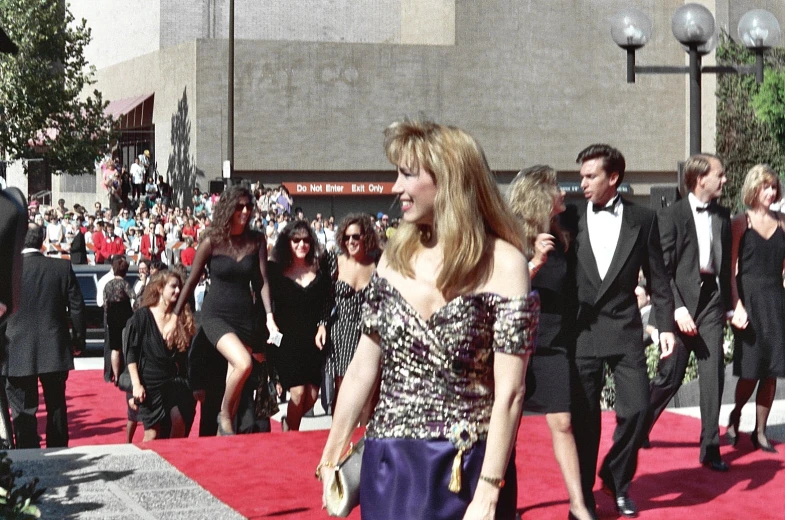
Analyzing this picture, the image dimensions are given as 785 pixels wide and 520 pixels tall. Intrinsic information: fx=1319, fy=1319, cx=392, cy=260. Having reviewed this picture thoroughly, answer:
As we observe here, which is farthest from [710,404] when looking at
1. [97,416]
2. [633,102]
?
[633,102]

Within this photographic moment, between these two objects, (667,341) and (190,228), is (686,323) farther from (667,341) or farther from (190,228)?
(190,228)

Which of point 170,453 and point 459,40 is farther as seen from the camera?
point 459,40

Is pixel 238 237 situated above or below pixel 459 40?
below

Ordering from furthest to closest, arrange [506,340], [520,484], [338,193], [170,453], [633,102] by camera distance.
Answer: [633,102], [338,193], [170,453], [520,484], [506,340]

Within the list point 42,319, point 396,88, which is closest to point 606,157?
point 42,319

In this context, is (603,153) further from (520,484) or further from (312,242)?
(312,242)

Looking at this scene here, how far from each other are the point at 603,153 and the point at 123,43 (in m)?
42.2

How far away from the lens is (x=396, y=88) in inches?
1641

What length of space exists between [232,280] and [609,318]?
333 centimetres

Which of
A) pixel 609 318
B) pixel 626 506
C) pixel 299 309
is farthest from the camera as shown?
pixel 299 309

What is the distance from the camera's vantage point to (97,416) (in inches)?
518

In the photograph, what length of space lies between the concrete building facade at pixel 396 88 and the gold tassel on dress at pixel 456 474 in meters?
37.2

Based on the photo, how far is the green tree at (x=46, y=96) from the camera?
127 ft

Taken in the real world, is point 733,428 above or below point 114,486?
above
